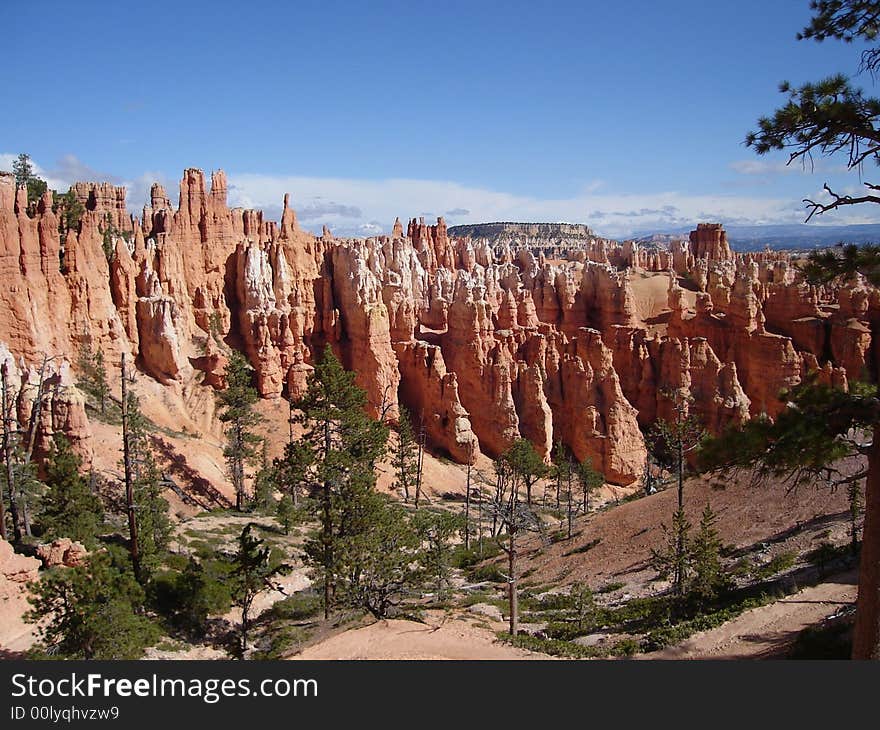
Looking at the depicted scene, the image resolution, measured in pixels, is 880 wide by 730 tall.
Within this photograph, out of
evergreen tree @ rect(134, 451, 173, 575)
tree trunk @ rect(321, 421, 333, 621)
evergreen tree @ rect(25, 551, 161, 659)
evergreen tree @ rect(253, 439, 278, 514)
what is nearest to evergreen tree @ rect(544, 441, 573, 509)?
evergreen tree @ rect(253, 439, 278, 514)

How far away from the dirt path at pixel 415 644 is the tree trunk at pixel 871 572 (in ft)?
23.0

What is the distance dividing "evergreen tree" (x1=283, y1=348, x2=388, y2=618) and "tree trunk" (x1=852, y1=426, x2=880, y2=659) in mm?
12641

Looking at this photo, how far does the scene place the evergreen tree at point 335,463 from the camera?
20531 millimetres

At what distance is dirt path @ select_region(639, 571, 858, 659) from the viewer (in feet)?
47.4

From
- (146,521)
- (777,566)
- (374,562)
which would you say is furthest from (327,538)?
(777,566)

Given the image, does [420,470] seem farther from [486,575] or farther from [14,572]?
[14,572]

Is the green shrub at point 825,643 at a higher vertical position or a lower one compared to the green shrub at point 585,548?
higher

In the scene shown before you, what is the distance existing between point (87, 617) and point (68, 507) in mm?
9304

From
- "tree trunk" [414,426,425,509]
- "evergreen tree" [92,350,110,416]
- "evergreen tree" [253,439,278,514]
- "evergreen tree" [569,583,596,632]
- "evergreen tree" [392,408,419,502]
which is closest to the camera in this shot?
"evergreen tree" [569,583,596,632]

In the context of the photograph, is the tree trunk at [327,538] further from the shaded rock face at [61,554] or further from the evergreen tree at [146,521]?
the shaded rock face at [61,554]

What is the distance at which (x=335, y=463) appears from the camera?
2180 cm

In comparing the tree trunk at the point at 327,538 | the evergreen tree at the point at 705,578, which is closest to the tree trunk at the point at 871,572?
the evergreen tree at the point at 705,578

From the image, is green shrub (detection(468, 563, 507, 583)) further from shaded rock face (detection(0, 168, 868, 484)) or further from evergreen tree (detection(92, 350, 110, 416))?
evergreen tree (detection(92, 350, 110, 416))

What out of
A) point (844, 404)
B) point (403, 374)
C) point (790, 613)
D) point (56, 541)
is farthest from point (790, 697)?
point (403, 374)
